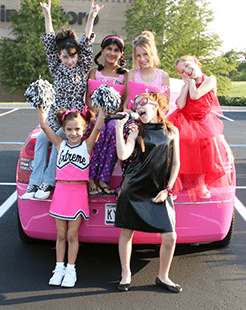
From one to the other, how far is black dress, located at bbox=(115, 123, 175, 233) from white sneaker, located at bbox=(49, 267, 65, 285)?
65 centimetres

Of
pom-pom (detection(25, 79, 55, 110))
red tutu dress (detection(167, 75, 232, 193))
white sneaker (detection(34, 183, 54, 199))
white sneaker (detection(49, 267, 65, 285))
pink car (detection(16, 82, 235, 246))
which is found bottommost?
white sneaker (detection(49, 267, 65, 285))

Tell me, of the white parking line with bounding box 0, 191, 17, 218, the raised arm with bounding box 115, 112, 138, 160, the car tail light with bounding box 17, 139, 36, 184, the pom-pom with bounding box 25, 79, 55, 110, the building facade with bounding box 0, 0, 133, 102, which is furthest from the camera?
the building facade with bounding box 0, 0, 133, 102

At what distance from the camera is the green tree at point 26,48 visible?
26302 mm

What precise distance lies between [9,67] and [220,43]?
47.8 feet

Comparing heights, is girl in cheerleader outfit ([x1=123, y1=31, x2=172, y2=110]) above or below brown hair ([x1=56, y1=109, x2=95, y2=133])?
above

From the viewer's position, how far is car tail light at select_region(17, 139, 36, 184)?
345 centimetres

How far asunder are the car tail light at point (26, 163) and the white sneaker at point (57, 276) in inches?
31.4

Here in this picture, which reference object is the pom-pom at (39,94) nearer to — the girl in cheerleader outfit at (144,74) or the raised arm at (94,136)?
the raised arm at (94,136)

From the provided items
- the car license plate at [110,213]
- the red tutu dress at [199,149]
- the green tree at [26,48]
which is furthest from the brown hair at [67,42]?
the green tree at [26,48]

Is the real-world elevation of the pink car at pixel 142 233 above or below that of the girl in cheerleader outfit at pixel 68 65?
below

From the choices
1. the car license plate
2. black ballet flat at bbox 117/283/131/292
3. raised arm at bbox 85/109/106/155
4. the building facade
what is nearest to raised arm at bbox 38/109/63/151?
raised arm at bbox 85/109/106/155

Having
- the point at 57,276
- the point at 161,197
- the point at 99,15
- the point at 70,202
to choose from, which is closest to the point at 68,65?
the point at 70,202

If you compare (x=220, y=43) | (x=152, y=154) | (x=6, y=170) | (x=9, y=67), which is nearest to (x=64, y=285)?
(x=152, y=154)

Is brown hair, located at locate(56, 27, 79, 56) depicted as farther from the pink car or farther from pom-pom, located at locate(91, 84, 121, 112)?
the pink car
